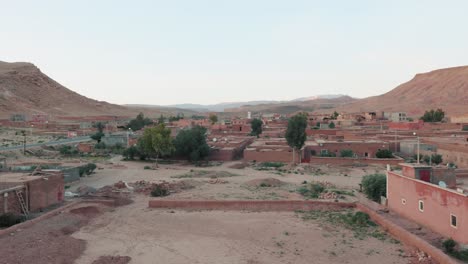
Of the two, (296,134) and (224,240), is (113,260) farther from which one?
(296,134)

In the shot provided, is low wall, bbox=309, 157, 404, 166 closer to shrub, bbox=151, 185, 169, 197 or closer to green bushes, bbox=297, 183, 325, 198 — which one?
green bushes, bbox=297, 183, 325, 198

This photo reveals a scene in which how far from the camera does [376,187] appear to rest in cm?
2317

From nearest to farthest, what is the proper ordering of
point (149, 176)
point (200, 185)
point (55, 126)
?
1. point (200, 185)
2. point (149, 176)
3. point (55, 126)

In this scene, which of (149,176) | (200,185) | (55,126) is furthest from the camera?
(55,126)

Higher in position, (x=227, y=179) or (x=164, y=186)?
(x=164, y=186)

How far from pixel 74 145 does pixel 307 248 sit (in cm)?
4116

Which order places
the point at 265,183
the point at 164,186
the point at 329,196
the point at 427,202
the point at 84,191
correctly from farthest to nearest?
the point at 265,183 → the point at 164,186 → the point at 84,191 → the point at 329,196 → the point at 427,202

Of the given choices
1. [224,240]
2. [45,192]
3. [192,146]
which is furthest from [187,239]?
[192,146]

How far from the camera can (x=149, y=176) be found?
3212 centimetres

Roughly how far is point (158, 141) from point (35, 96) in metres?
97.0

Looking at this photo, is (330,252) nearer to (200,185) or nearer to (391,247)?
(391,247)

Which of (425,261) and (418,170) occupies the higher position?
(418,170)

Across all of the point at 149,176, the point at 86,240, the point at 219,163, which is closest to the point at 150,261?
the point at 86,240

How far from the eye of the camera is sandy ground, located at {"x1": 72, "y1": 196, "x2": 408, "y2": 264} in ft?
46.3
